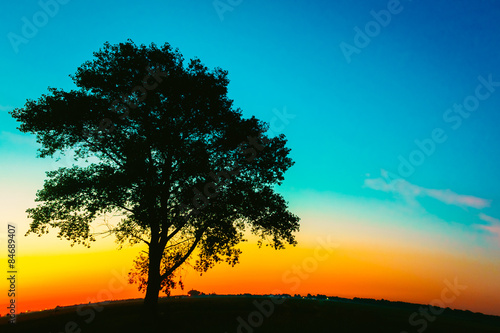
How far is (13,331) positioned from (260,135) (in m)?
21.1

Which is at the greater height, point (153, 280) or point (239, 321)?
point (153, 280)

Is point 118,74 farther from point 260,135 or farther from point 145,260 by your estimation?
point 145,260

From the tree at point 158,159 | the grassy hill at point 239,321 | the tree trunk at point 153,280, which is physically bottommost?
the grassy hill at point 239,321

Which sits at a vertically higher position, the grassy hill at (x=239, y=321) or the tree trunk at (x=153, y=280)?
the tree trunk at (x=153, y=280)

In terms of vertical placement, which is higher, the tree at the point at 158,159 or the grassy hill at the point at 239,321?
the tree at the point at 158,159

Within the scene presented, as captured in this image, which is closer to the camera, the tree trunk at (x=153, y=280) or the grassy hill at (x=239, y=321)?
the grassy hill at (x=239, y=321)

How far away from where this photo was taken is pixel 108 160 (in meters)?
24.0

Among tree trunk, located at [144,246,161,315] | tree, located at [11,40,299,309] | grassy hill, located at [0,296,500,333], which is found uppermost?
tree, located at [11,40,299,309]

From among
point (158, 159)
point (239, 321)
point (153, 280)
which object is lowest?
point (239, 321)

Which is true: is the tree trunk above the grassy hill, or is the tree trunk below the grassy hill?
above

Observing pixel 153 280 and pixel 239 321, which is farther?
pixel 153 280

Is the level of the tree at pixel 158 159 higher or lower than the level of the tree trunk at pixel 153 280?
higher

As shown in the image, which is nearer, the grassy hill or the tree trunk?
the grassy hill

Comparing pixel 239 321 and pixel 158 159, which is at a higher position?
pixel 158 159
